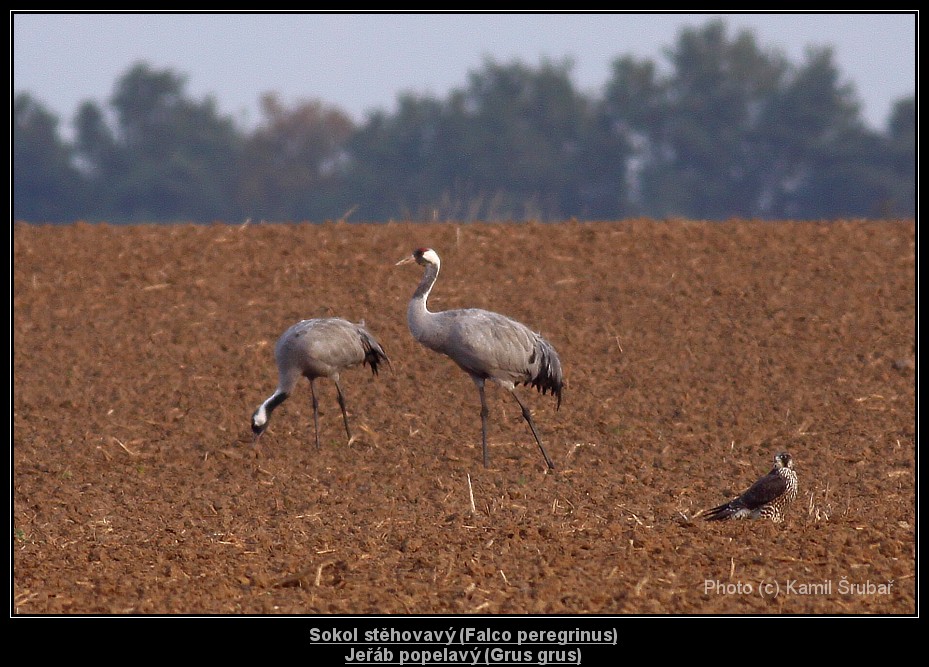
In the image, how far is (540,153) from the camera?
157 feet

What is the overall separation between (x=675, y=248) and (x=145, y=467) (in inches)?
319

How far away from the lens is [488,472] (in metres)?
10.8

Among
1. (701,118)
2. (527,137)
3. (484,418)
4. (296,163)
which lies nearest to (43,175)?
(296,163)

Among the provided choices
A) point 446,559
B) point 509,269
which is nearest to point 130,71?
point 509,269

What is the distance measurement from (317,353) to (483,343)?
2154 mm

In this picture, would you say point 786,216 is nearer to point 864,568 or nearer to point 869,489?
point 869,489

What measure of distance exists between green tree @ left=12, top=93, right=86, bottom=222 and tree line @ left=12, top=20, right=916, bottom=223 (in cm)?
8

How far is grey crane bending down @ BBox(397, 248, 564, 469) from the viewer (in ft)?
34.8

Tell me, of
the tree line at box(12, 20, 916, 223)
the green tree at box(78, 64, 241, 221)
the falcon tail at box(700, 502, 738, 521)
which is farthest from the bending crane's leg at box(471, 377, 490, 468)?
the green tree at box(78, 64, 241, 221)

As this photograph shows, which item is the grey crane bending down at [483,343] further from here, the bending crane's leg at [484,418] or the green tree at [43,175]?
the green tree at [43,175]

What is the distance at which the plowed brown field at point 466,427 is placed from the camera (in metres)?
6.95

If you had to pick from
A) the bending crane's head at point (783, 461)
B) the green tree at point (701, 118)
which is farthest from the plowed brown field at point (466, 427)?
the green tree at point (701, 118)

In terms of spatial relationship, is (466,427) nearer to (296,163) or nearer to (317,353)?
(317,353)

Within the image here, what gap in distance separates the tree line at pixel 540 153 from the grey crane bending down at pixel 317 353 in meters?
30.0
